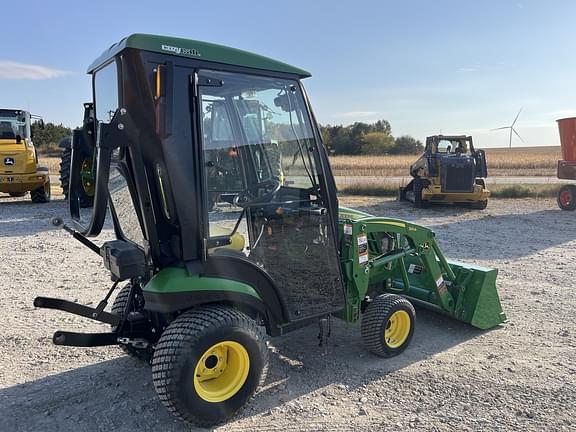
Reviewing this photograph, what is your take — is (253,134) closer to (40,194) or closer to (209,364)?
(209,364)

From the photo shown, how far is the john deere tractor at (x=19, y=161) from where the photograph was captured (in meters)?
13.1

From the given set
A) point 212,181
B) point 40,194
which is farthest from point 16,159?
point 212,181

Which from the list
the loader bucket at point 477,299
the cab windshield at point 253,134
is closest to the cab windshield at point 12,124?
the cab windshield at point 253,134

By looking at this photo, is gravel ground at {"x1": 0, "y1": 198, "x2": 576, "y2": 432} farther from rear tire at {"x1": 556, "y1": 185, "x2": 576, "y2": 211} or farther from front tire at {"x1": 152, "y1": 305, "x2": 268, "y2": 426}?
rear tire at {"x1": 556, "y1": 185, "x2": 576, "y2": 211}

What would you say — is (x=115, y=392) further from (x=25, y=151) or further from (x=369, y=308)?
(x=25, y=151)

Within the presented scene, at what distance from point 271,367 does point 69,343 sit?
5.02 ft

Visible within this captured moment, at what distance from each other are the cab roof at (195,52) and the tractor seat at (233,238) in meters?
1.04

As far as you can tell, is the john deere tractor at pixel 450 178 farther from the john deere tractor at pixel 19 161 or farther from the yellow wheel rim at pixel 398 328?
the john deere tractor at pixel 19 161

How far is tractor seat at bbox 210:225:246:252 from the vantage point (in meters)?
3.14

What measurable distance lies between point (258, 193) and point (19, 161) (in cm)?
1200

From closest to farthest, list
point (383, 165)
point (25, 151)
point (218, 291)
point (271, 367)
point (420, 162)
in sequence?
point (218, 291)
point (271, 367)
point (25, 151)
point (420, 162)
point (383, 165)

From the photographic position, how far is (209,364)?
10.2 ft

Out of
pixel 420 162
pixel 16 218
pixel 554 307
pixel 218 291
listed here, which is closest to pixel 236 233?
pixel 218 291

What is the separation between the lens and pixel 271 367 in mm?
3945
